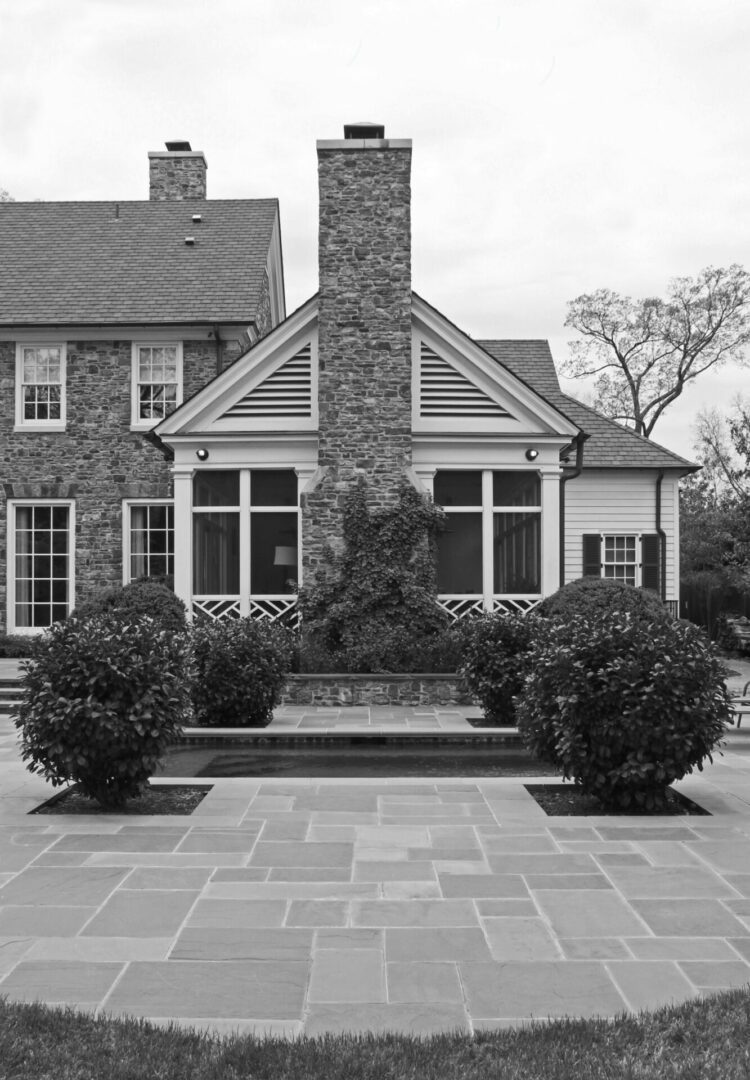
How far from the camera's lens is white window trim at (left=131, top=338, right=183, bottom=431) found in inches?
769

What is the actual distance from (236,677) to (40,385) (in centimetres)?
1058

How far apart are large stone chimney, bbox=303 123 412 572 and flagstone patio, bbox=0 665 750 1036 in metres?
7.83

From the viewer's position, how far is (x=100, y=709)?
6.98 metres

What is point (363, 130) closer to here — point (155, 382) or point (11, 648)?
point (155, 382)

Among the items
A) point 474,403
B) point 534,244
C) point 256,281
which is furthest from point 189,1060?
point 534,244

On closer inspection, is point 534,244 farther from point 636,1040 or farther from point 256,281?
point 636,1040

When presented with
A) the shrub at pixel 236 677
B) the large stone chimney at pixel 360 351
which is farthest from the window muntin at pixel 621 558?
the shrub at pixel 236 677

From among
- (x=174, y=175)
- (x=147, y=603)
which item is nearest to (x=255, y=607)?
(x=147, y=603)

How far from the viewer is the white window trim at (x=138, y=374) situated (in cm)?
1953

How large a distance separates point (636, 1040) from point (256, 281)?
18.5 metres

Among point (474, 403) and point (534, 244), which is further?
point (534, 244)

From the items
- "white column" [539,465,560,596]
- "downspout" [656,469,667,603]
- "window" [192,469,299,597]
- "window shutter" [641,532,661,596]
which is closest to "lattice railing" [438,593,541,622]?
"white column" [539,465,560,596]

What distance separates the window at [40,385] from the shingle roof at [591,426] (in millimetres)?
8009

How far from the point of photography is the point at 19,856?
611 cm
